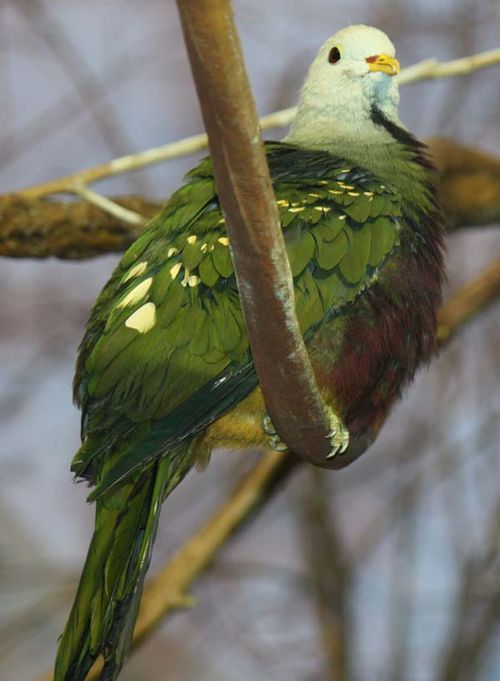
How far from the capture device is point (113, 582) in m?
2.11

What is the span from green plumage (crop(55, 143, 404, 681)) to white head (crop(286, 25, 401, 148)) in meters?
0.45

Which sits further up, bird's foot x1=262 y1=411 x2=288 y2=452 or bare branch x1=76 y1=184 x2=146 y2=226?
bare branch x1=76 y1=184 x2=146 y2=226

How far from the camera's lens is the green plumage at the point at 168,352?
82.0 inches

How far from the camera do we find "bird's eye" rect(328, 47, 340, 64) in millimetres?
2930

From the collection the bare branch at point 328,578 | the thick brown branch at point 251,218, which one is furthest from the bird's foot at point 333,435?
the bare branch at point 328,578

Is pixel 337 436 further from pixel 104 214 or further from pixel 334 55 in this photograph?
pixel 104 214

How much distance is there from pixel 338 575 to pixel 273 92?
1685 mm

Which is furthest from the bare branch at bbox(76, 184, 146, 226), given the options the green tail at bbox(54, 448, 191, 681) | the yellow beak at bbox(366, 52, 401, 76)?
the green tail at bbox(54, 448, 191, 681)

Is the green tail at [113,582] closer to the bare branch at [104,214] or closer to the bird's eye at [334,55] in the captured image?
the bare branch at [104,214]

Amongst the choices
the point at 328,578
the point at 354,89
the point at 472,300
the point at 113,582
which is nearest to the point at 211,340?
the point at 113,582

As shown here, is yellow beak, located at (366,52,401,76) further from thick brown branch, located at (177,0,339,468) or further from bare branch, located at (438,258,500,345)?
thick brown branch, located at (177,0,339,468)

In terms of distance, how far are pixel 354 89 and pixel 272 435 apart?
99cm

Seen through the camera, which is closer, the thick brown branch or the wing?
the thick brown branch

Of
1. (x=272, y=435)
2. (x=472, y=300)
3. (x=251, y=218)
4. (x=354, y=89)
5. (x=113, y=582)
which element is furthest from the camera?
(x=472, y=300)
